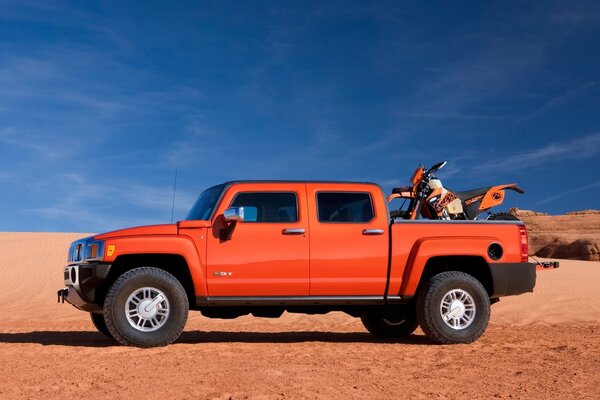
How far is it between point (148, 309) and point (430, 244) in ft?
11.5

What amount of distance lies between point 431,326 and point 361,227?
1492 millimetres

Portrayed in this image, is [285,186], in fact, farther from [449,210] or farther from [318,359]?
[449,210]

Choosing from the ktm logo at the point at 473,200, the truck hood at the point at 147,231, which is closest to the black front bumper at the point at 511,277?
the truck hood at the point at 147,231

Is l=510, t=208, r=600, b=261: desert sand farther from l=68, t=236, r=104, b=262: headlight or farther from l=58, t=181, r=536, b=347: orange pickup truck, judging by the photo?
l=68, t=236, r=104, b=262: headlight

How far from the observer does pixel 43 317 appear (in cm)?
1694

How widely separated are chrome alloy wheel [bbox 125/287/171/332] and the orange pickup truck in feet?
0.04

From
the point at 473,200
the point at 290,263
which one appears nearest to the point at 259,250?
the point at 290,263

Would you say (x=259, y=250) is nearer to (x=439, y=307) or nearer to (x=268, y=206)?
(x=268, y=206)

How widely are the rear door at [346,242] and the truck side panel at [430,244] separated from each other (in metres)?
0.18

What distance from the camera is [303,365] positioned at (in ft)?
23.9

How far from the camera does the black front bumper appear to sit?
31.2ft

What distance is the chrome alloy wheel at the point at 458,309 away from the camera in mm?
9266

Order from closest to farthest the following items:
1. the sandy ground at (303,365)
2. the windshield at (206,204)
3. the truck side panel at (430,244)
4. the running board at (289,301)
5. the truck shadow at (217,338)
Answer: the sandy ground at (303,365) → the running board at (289,301) → the windshield at (206,204) → the truck side panel at (430,244) → the truck shadow at (217,338)

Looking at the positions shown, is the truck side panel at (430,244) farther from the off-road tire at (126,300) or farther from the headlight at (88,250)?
the headlight at (88,250)
